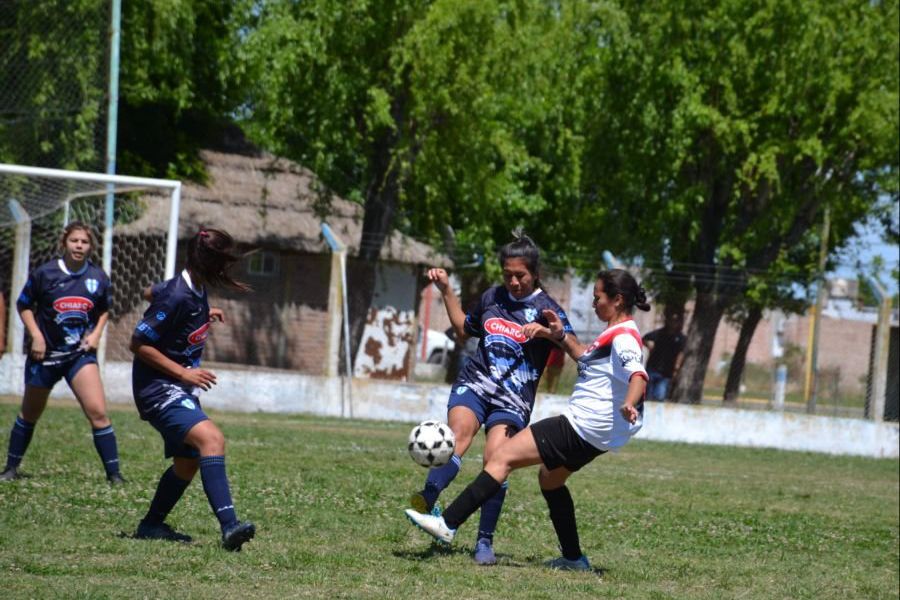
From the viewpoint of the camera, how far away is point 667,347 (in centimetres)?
1959

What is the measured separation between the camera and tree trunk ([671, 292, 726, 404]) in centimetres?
1955

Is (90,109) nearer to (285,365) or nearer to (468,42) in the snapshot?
(285,365)

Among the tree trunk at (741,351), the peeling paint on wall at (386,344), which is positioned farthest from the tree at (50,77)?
the tree trunk at (741,351)

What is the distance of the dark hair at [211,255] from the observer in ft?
24.3

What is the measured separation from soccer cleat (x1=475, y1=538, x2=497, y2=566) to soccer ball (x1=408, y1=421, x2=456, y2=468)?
541 mm

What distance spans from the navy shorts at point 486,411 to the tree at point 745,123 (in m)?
15.1

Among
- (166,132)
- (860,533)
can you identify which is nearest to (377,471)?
(860,533)

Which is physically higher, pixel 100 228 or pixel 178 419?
pixel 100 228

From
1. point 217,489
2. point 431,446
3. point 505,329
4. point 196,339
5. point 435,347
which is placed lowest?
point 217,489

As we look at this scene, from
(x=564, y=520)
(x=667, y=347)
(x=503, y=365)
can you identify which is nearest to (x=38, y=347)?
(x=503, y=365)

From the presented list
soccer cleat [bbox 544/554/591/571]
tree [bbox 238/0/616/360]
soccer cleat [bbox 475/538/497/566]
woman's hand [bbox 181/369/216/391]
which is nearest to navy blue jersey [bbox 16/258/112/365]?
woman's hand [bbox 181/369/216/391]

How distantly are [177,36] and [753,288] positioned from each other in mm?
10793

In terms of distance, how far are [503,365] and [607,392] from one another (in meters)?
0.95

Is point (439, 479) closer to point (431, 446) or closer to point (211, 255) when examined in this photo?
point (431, 446)
